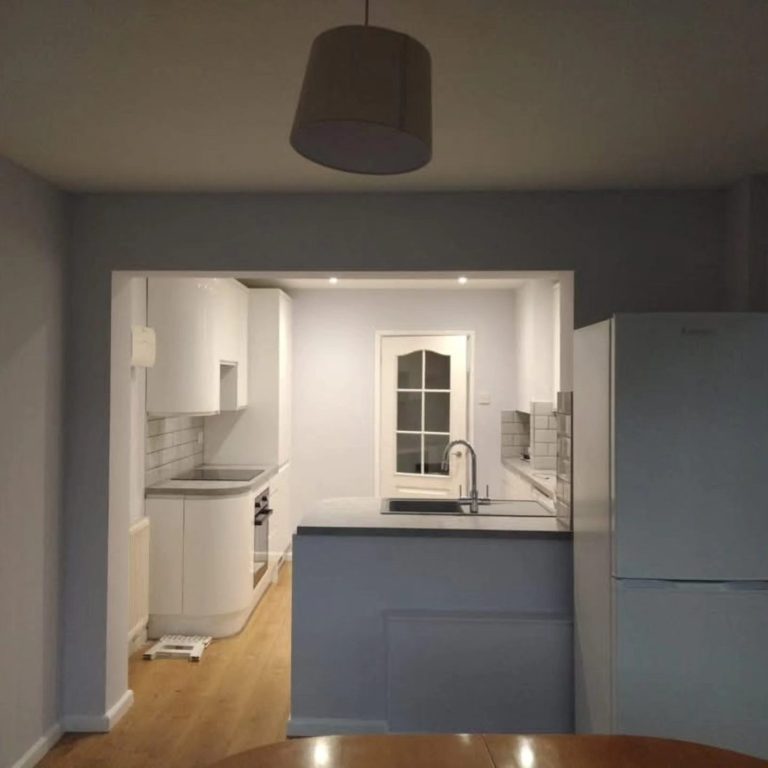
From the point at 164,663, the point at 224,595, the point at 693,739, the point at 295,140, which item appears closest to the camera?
the point at 295,140

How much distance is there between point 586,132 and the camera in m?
2.19

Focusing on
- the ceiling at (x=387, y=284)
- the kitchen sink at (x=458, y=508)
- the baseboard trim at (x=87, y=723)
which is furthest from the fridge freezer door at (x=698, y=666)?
the ceiling at (x=387, y=284)

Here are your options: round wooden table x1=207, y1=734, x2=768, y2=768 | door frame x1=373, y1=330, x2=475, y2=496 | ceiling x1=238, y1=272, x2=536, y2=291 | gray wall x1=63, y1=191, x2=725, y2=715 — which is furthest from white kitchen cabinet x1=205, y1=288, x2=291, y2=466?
round wooden table x1=207, y1=734, x2=768, y2=768

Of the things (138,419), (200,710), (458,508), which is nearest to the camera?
(200,710)

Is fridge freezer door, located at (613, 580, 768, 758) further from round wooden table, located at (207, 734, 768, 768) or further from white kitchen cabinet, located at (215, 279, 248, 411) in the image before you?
white kitchen cabinet, located at (215, 279, 248, 411)

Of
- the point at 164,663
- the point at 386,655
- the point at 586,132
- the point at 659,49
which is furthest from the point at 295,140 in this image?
the point at 164,663

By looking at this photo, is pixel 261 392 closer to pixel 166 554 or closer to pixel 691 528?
pixel 166 554

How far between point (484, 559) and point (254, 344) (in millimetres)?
2833

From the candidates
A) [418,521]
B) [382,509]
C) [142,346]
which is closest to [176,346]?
[142,346]

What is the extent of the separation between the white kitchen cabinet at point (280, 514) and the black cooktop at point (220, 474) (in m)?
0.22

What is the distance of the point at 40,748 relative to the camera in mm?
2682

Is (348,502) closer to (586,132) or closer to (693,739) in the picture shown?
(693,739)

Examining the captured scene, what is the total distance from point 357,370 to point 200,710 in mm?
3033

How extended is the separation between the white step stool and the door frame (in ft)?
6.86
